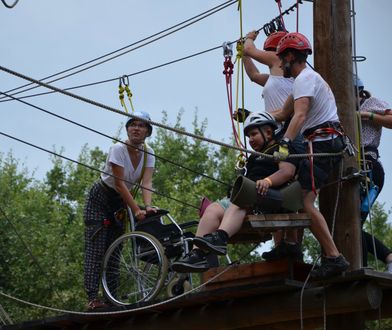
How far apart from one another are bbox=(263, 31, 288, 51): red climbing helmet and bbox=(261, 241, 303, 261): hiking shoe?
1797 millimetres

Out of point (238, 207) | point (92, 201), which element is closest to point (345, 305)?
point (238, 207)

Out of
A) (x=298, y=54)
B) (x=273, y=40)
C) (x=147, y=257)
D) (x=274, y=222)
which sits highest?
(x=273, y=40)

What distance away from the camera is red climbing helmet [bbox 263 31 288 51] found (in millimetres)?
10797

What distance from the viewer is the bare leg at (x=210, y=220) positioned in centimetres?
966

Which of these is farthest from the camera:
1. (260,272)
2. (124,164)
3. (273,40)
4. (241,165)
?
(124,164)

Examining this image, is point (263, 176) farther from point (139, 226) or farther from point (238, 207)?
point (139, 226)

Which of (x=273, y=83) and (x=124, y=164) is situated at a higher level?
(x=273, y=83)

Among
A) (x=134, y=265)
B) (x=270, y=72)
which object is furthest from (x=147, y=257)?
(x=270, y=72)

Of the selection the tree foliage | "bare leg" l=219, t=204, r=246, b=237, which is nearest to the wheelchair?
"bare leg" l=219, t=204, r=246, b=237

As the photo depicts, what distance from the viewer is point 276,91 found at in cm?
1043

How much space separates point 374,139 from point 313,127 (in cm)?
101

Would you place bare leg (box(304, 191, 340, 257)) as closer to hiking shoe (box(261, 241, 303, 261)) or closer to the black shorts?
the black shorts

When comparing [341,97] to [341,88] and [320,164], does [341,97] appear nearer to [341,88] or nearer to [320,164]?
[341,88]

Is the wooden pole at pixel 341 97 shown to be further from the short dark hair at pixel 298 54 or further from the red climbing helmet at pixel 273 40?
the short dark hair at pixel 298 54
